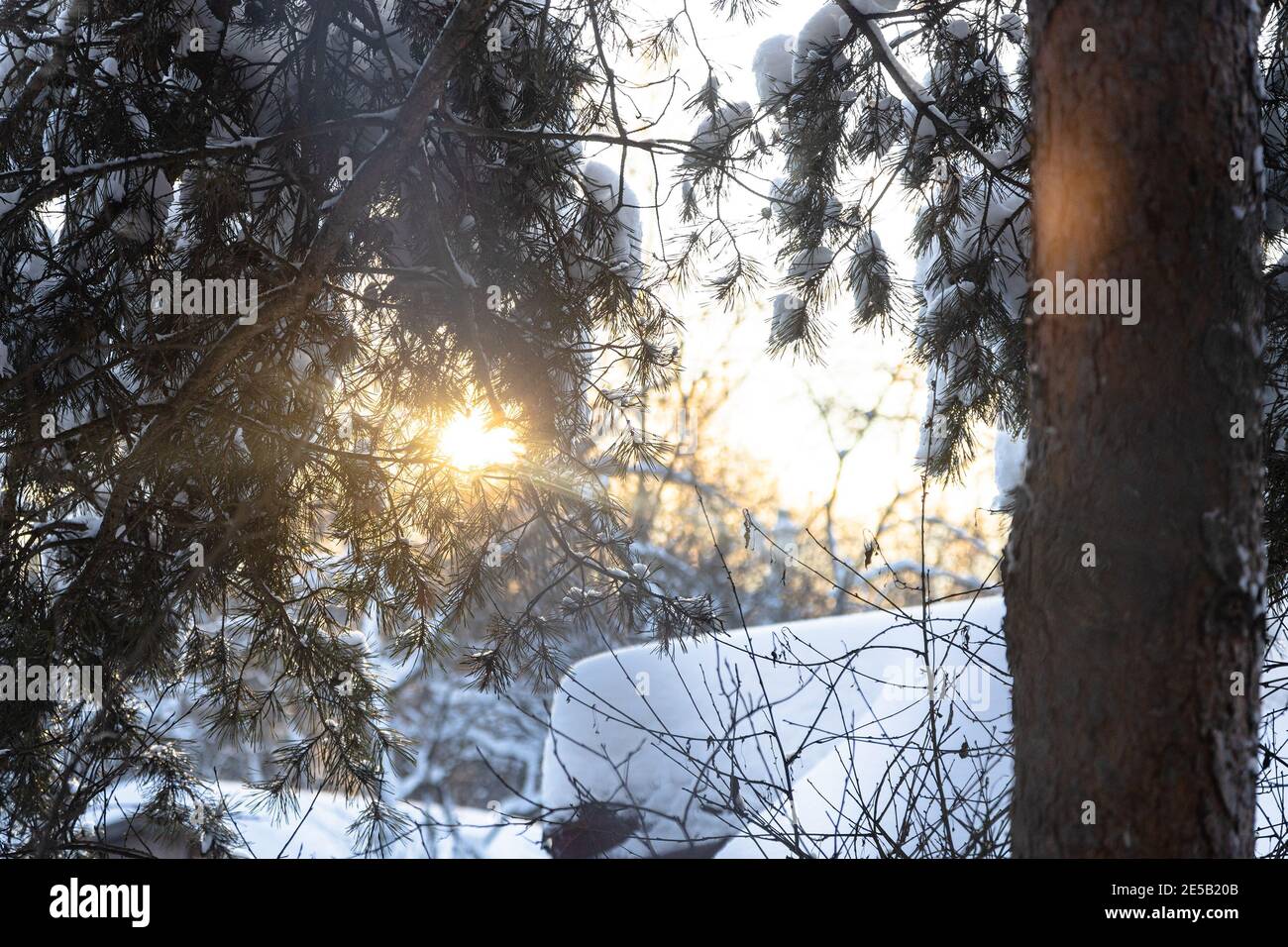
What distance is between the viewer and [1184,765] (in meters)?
1.00

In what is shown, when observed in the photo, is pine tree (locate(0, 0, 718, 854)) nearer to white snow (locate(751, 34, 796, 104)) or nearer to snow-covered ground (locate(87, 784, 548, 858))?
snow-covered ground (locate(87, 784, 548, 858))

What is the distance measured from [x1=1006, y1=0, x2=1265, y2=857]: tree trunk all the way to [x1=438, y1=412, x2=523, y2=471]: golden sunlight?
4.97ft

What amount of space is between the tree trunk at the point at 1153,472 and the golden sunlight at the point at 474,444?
1.51 meters

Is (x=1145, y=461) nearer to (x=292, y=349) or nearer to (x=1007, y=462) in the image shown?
(x=292, y=349)

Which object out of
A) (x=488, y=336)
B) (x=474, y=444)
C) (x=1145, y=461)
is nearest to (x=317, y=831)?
(x=474, y=444)

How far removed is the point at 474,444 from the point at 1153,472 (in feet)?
5.62

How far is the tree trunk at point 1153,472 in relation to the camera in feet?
3.29

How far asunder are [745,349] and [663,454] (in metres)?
7.23

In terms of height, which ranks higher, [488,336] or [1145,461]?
[488,336]

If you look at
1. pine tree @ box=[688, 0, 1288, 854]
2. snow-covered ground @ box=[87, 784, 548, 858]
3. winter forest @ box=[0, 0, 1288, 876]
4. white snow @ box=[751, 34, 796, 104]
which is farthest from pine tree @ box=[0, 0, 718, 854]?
pine tree @ box=[688, 0, 1288, 854]

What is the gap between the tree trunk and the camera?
1.00 m

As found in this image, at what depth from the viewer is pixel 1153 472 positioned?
101cm
